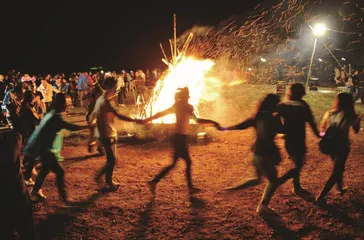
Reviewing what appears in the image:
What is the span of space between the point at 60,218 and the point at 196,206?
Result: 7.00ft

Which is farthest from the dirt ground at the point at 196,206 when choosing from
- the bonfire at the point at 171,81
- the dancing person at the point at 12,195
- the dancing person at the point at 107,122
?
the bonfire at the point at 171,81

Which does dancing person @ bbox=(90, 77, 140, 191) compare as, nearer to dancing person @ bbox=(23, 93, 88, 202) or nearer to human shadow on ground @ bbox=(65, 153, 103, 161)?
dancing person @ bbox=(23, 93, 88, 202)

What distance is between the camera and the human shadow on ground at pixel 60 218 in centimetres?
432

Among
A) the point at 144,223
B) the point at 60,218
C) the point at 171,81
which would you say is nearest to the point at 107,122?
the point at 60,218

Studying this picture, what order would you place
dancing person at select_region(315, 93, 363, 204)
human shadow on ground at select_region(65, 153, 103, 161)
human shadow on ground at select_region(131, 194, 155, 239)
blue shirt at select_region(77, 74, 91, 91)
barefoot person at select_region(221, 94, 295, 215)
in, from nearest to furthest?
human shadow on ground at select_region(131, 194, 155, 239) → barefoot person at select_region(221, 94, 295, 215) → dancing person at select_region(315, 93, 363, 204) → human shadow on ground at select_region(65, 153, 103, 161) → blue shirt at select_region(77, 74, 91, 91)

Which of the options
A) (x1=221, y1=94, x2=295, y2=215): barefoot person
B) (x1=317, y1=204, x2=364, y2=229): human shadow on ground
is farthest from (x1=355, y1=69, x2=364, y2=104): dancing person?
(x1=221, y1=94, x2=295, y2=215): barefoot person

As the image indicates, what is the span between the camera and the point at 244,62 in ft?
164

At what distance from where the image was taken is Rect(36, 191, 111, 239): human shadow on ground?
432 cm


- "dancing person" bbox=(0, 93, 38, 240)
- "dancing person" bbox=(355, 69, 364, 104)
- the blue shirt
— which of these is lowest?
"dancing person" bbox=(0, 93, 38, 240)

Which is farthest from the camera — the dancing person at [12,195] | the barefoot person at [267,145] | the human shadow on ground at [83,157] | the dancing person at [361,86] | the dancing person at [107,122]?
the dancing person at [361,86]

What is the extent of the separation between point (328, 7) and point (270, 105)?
93.9 ft

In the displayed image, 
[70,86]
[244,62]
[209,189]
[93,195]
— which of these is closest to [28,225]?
[93,195]

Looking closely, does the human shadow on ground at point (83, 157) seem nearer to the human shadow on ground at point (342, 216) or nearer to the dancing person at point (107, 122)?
the dancing person at point (107, 122)

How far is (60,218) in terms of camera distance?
15.6ft
